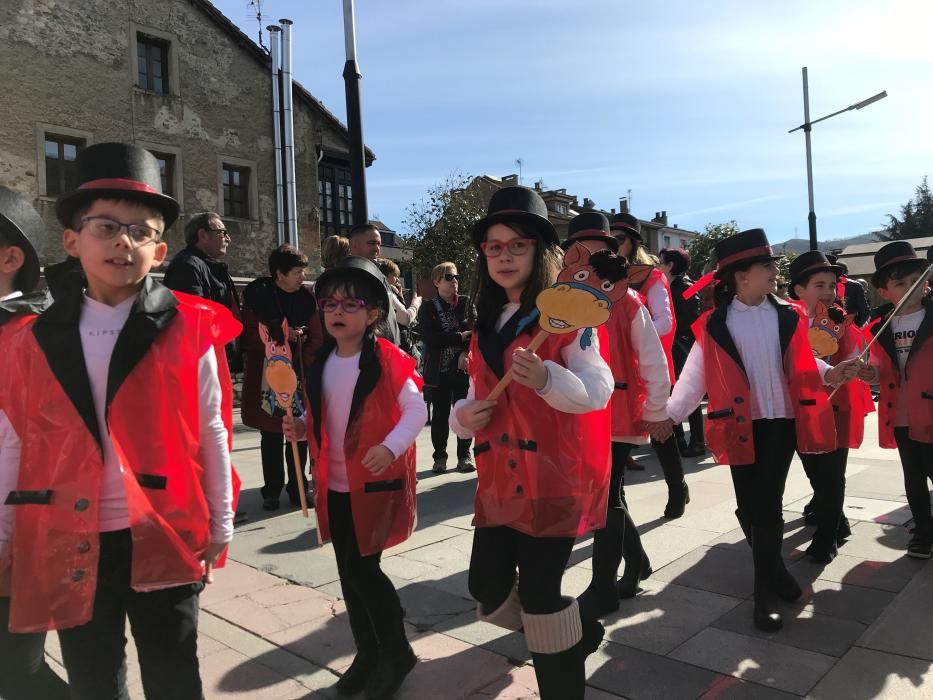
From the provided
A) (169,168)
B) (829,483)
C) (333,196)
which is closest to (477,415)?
(829,483)

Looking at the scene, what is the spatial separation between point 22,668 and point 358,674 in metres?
1.14

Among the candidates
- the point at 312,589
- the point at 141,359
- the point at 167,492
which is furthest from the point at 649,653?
the point at 141,359

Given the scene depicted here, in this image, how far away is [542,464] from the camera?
7.32 ft

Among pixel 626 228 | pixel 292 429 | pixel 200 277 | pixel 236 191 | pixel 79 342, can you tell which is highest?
pixel 236 191

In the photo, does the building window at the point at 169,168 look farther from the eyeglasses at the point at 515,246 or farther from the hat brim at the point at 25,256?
the eyeglasses at the point at 515,246

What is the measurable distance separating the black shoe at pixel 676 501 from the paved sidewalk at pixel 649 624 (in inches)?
3.6

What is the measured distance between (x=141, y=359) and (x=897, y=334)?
13.7 ft

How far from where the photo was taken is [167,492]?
1.83m

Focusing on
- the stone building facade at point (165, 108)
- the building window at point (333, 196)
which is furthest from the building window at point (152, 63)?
the building window at point (333, 196)

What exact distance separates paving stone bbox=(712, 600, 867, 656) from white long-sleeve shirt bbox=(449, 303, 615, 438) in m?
1.62

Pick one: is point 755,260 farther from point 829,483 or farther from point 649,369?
point 829,483

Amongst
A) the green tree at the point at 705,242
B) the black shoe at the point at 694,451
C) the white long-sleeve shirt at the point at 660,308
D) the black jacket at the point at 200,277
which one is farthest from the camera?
the green tree at the point at 705,242

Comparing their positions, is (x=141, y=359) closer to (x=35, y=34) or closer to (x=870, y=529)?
(x=870, y=529)

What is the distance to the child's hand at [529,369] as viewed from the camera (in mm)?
2080
